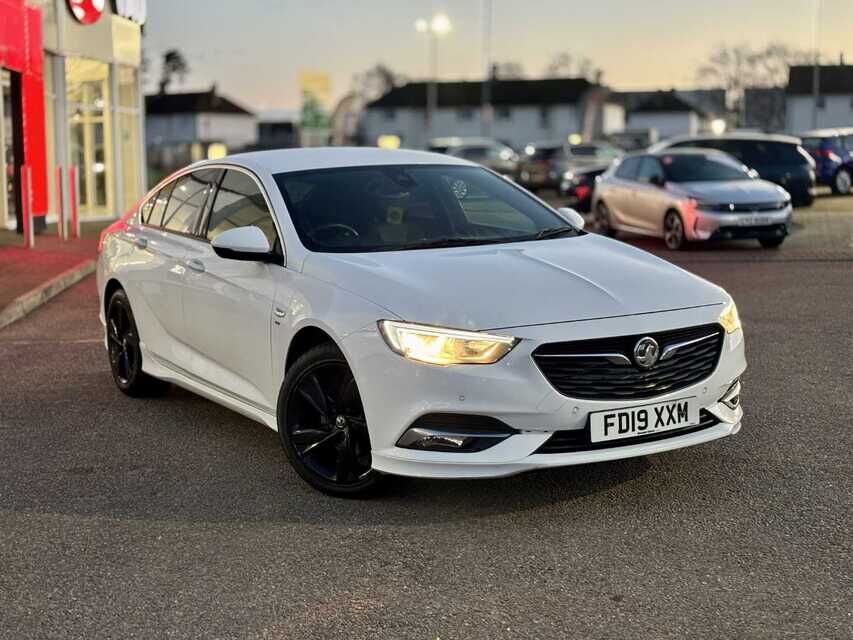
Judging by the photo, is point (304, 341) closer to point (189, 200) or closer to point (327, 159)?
point (327, 159)

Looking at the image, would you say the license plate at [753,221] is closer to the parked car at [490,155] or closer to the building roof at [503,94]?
the parked car at [490,155]

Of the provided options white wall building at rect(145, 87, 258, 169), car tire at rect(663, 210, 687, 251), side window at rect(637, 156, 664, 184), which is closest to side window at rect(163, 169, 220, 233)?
car tire at rect(663, 210, 687, 251)

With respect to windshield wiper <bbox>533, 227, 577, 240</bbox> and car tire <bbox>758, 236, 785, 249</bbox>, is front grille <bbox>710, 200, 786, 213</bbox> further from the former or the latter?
windshield wiper <bbox>533, 227, 577, 240</bbox>

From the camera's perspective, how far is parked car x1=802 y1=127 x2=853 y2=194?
31.7 m

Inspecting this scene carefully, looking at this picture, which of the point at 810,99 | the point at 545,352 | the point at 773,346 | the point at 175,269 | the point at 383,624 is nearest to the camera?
the point at 383,624

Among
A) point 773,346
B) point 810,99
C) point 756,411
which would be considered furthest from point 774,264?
point 810,99

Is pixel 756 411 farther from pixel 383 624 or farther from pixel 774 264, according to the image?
pixel 774 264

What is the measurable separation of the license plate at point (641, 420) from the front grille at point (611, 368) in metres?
0.06

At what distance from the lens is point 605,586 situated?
4332 millimetres

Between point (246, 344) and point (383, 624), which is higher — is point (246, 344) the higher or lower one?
the higher one

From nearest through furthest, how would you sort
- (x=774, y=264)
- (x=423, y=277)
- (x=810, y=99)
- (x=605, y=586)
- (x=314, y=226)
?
(x=605, y=586) < (x=423, y=277) < (x=314, y=226) < (x=774, y=264) < (x=810, y=99)

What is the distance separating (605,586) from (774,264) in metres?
11.9

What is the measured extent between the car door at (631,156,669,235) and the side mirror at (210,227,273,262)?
1289cm

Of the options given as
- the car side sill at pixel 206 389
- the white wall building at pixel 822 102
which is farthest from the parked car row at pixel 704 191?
the white wall building at pixel 822 102
